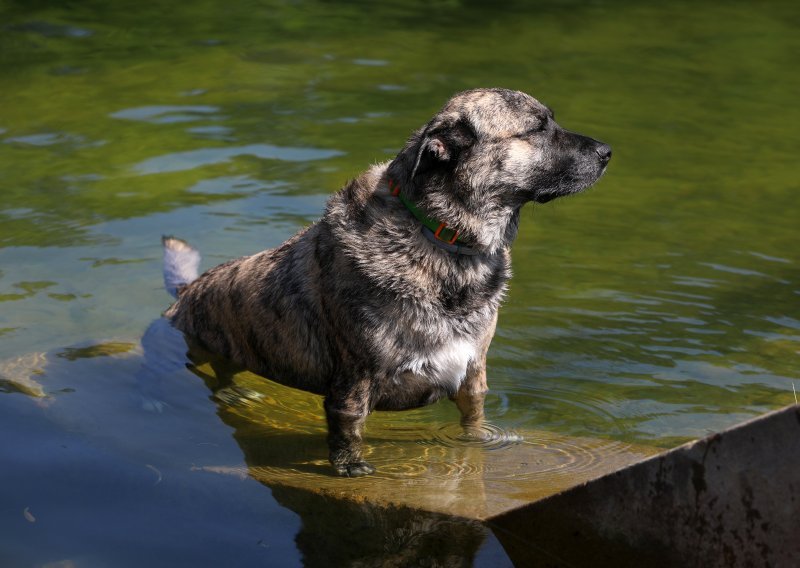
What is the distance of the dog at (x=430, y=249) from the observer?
5.14 meters

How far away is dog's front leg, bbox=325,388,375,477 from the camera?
5230mm

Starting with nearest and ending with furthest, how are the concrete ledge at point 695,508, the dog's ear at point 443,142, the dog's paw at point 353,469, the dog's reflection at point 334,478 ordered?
1. the concrete ledge at point 695,508
2. the dog's reflection at point 334,478
3. the dog's ear at point 443,142
4. the dog's paw at point 353,469

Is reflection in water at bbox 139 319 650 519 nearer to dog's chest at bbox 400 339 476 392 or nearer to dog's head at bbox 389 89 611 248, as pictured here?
dog's chest at bbox 400 339 476 392

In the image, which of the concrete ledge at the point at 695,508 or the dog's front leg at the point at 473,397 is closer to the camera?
the concrete ledge at the point at 695,508

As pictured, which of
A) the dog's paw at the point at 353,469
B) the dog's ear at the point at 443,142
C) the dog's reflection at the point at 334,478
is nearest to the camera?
the dog's reflection at the point at 334,478

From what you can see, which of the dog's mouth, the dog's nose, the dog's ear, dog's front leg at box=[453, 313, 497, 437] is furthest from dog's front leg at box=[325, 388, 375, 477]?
the dog's nose

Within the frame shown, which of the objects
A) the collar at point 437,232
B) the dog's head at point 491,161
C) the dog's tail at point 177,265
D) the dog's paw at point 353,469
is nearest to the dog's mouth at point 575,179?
the dog's head at point 491,161

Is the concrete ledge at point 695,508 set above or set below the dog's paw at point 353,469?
above

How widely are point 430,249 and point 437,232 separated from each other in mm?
88

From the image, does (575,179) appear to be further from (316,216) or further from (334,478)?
(316,216)

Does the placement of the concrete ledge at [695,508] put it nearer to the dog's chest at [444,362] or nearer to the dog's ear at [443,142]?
the dog's chest at [444,362]

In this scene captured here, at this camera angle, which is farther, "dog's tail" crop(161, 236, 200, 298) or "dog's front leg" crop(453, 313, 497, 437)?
"dog's tail" crop(161, 236, 200, 298)

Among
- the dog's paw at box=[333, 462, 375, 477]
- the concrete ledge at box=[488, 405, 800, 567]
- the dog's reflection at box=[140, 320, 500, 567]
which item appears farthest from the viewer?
the dog's paw at box=[333, 462, 375, 477]

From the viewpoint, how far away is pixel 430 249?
518cm
